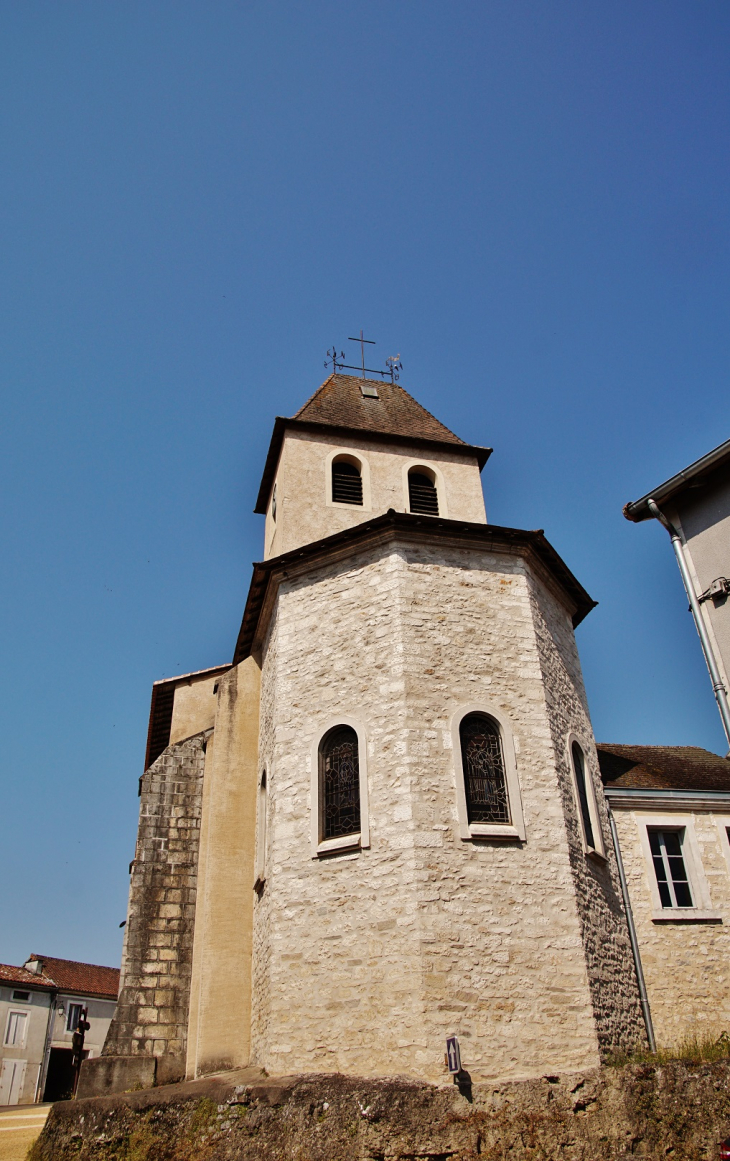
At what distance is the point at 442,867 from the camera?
10.8 meters

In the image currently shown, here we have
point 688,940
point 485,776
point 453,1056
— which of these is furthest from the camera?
point 688,940

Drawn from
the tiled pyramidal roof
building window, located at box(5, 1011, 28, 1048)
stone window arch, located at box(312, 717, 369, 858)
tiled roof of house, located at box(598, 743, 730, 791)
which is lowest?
building window, located at box(5, 1011, 28, 1048)

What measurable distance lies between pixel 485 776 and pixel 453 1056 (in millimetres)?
3582

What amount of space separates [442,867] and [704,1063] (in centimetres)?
394

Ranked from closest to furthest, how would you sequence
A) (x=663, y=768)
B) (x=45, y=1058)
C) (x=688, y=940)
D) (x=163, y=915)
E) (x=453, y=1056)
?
(x=453, y=1056) → (x=688, y=940) → (x=163, y=915) → (x=663, y=768) → (x=45, y=1058)

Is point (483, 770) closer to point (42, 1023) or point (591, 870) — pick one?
point (591, 870)

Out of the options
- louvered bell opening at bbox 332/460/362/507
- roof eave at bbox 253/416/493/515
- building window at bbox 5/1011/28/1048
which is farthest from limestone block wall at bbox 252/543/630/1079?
building window at bbox 5/1011/28/1048

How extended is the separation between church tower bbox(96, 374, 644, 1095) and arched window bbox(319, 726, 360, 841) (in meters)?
0.02

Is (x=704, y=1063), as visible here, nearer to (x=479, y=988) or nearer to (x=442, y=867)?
(x=479, y=988)

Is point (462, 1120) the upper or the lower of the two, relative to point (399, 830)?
lower

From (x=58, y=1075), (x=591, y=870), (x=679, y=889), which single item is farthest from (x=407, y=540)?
(x=58, y=1075)

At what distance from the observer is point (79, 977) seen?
38.6 m

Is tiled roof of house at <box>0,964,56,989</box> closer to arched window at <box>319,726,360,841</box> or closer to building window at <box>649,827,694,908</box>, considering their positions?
arched window at <box>319,726,360,841</box>

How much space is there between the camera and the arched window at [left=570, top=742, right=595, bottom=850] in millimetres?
12783
